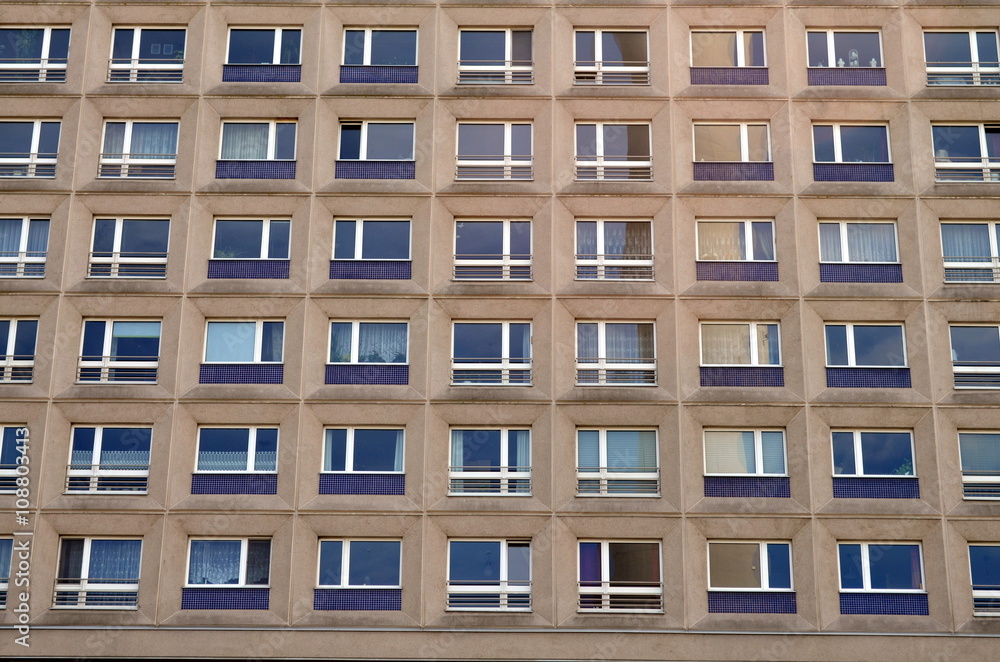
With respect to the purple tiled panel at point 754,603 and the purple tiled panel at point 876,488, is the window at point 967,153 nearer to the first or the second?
the purple tiled panel at point 876,488

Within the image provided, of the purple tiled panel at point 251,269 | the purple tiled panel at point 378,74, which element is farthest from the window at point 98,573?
the purple tiled panel at point 378,74

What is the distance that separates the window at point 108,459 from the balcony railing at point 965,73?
77.8 feet

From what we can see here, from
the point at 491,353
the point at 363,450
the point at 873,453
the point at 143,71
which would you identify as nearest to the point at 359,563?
the point at 363,450

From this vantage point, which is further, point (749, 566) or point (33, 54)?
point (33, 54)

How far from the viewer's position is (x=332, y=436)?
30469mm

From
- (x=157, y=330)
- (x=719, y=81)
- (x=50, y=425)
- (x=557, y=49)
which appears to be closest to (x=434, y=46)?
(x=557, y=49)

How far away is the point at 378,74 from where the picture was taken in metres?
33.0

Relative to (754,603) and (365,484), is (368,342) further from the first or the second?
(754,603)

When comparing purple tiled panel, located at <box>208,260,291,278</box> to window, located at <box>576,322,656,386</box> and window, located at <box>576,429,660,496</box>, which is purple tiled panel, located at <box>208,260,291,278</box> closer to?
window, located at <box>576,322,656,386</box>

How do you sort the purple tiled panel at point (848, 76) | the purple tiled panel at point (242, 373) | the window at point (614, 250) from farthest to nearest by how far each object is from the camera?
1. the purple tiled panel at point (848, 76)
2. the window at point (614, 250)
3. the purple tiled panel at point (242, 373)

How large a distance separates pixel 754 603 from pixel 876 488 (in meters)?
4.36

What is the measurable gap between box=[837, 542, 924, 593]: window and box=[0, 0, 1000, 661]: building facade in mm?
86

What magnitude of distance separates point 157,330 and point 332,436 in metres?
5.60

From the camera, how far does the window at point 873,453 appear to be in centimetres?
2992
